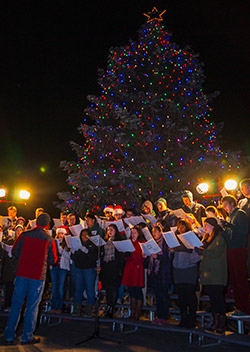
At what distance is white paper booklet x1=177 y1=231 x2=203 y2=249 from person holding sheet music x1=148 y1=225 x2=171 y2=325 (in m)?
0.81

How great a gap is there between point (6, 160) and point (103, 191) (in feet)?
40.7

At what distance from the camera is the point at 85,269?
314 inches

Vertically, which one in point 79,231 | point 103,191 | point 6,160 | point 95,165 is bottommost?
point 79,231

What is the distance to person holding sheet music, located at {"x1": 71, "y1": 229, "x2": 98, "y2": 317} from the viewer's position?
26.0ft

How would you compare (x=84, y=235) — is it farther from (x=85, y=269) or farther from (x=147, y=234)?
(x=147, y=234)

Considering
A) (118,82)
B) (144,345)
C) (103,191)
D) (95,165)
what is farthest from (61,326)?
(118,82)

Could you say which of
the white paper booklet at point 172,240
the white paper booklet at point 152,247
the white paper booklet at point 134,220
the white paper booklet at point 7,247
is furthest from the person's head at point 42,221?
the white paper booklet at point 7,247

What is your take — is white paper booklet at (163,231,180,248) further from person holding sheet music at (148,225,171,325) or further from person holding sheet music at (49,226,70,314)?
person holding sheet music at (49,226,70,314)

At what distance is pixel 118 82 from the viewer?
14.0 metres

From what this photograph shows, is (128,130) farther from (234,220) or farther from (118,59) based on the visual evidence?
(234,220)

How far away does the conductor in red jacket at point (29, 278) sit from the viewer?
6.08 metres

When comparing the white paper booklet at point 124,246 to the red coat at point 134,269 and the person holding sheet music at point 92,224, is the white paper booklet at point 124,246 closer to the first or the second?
the red coat at point 134,269

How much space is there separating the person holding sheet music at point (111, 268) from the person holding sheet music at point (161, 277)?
0.73 metres

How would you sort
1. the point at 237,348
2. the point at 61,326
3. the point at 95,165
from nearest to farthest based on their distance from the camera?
the point at 237,348 → the point at 61,326 → the point at 95,165
